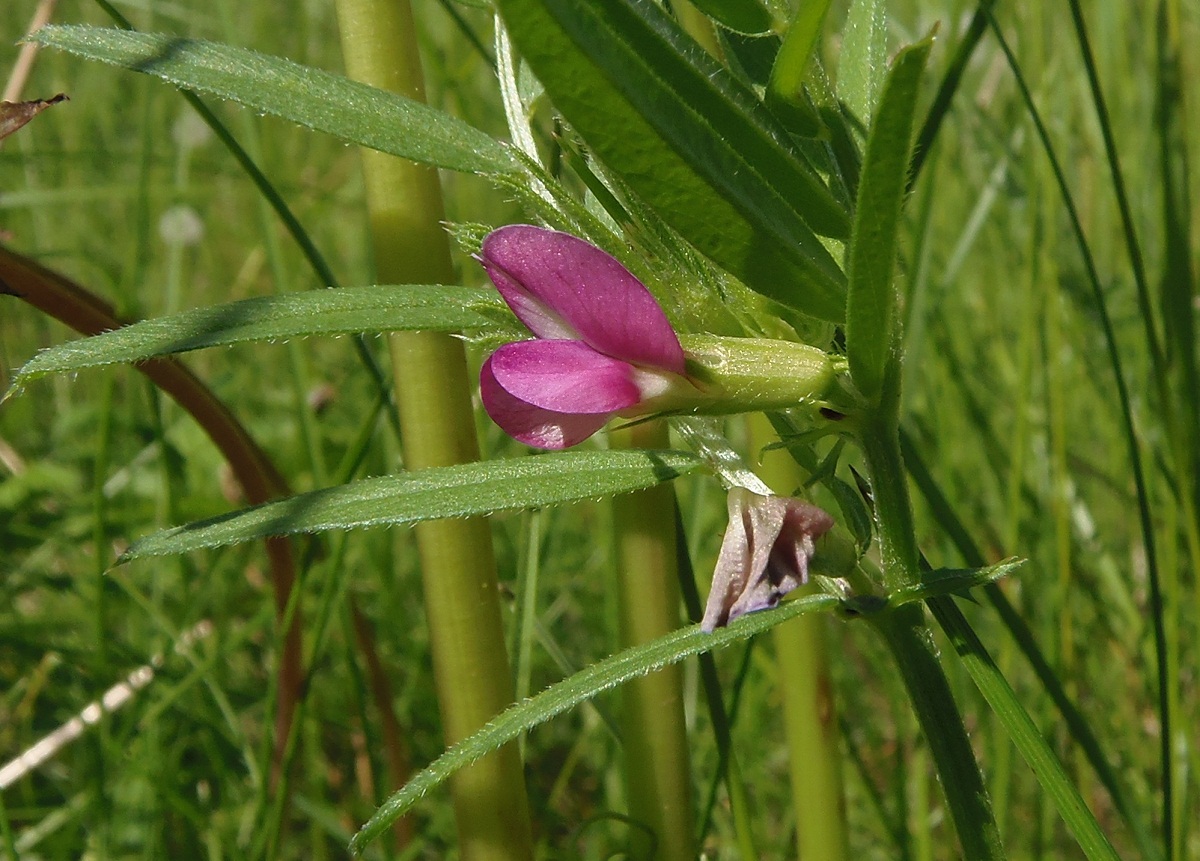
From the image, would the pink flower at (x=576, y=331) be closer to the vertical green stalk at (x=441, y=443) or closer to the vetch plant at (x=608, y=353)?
the vetch plant at (x=608, y=353)

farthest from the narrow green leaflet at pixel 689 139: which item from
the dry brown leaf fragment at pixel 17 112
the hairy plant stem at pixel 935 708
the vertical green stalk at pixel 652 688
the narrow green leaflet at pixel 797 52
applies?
the dry brown leaf fragment at pixel 17 112

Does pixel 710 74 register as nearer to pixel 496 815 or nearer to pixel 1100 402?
pixel 496 815

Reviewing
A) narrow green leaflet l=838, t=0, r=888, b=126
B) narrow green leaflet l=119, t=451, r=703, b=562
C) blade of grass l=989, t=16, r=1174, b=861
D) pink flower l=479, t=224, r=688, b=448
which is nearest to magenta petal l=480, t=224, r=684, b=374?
pink flower l=479, t=224, r=688, b=448

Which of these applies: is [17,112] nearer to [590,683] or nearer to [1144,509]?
[590,683]

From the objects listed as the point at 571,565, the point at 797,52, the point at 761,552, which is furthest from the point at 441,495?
the point at 571,565

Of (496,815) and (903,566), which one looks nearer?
(903,566)

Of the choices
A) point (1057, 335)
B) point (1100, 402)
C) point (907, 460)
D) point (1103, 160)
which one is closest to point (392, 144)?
point (907, 460)
